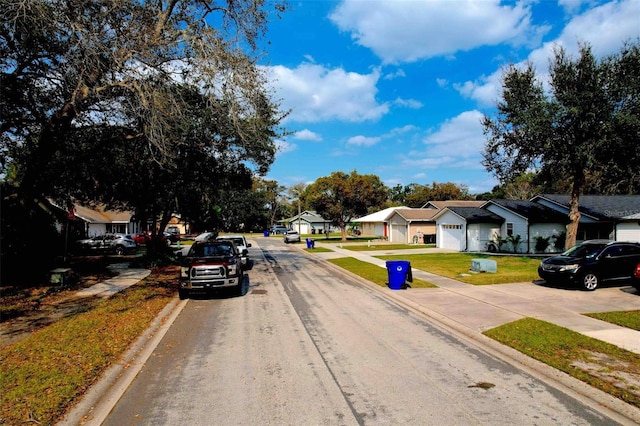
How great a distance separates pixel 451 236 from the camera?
35781 millimetres

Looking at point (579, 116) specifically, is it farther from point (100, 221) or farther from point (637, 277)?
point (100, 221)

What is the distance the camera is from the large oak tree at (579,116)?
818 inches

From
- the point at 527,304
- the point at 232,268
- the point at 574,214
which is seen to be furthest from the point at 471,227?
the point at 232,268

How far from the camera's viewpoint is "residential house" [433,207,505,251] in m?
33.0

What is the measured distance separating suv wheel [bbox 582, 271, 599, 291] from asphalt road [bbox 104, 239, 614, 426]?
726cm

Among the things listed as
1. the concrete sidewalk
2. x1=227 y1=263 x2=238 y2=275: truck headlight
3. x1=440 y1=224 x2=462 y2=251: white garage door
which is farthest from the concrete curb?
x1=440 y1=224 x2=462 y2=251: white garage door

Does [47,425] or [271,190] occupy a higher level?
[271,190]

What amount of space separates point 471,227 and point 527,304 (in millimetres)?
22941

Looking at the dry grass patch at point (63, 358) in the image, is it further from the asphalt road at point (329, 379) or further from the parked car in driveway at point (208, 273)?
the parked car in driveway at point (208, 273)

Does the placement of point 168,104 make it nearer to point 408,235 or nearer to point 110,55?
point 110,55

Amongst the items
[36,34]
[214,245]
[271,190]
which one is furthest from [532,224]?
[271,190]

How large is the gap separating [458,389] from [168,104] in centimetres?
1067

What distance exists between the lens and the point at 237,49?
41.1 feet

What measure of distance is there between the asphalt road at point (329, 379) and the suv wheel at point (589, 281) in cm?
726
